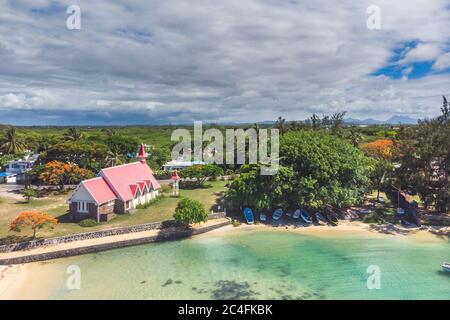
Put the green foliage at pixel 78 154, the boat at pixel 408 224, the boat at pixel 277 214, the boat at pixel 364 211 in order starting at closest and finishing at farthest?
the boat at pixel 408 224 < the boat at pixel 277 214 < the boat at pixel 364 211 < the green foliage at pixel 78 154

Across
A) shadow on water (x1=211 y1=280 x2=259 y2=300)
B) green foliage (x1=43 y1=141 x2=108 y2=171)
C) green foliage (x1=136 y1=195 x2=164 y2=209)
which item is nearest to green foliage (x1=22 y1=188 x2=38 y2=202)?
green foliage (x1=43 y1=141 x2=108 y2=171)

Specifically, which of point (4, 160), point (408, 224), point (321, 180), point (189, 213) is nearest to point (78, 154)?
point (4, 160)

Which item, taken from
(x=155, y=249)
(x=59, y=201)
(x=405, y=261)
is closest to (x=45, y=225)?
(x=155, y=249)

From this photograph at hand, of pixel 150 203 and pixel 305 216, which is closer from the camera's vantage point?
pixel 305 216

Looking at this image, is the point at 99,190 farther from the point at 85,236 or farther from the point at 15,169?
the point at 15,169

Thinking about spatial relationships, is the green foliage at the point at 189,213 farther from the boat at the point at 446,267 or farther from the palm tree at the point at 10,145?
the palm tree at the point at 10,145

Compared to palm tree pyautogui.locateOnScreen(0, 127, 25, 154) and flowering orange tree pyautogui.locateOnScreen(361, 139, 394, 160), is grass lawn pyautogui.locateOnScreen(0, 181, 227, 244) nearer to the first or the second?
flowering orange tree pyautogui.locateOnScreen(361, 139, 394, 160)

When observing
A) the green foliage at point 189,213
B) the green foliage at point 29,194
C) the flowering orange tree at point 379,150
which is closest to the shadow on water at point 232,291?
→ the green foliage at point 189,213
